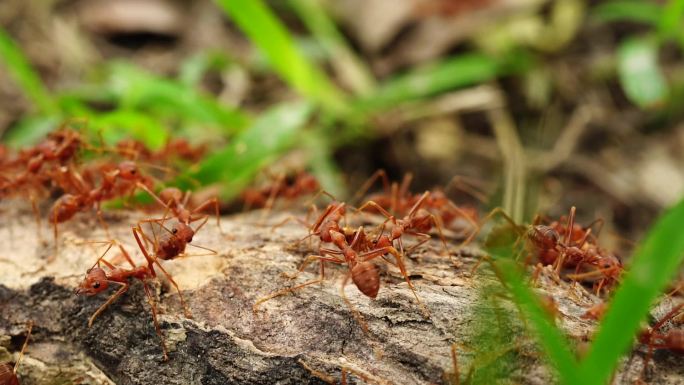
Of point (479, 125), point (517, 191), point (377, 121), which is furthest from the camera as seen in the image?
point (479, 125)

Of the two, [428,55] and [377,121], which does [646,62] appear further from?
[377,121]

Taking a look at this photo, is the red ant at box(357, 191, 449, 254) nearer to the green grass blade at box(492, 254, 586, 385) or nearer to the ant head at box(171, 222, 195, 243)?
the ant head at box(171, 222, 195, 243)

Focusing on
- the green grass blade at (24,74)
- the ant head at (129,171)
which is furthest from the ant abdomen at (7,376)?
the green grass blade at (24,74)

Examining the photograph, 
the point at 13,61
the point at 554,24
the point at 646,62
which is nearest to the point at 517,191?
the point at 646,62

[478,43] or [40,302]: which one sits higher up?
[478,43]

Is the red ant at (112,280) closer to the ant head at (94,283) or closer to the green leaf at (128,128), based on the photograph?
the ant head at (94,283)

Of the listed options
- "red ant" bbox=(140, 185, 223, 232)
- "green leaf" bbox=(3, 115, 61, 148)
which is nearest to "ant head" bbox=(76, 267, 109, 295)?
"red ant" bbox=(140, 185, 223, 232)

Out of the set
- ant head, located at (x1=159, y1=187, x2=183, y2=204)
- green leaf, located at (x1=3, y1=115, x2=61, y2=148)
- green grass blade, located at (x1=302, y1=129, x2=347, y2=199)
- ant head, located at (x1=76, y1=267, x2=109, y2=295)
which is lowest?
green leaf, located at (x1=3, y1=115, x2=61, y2=148)
